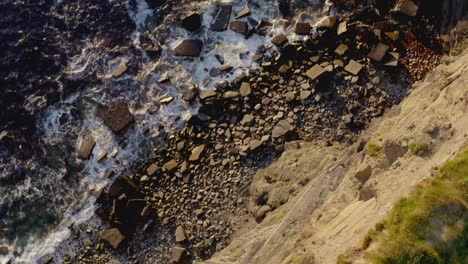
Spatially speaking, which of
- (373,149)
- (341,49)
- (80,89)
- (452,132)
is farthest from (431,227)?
(80,89)

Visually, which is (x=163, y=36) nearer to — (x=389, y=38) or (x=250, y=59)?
(x=250, y=59)

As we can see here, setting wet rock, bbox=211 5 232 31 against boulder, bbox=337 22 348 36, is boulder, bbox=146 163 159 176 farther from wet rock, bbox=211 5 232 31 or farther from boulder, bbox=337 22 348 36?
boulder, bbox=337 22 348 36

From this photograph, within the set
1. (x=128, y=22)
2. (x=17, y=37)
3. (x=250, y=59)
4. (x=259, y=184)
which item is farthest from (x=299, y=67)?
(x=17, y=37)

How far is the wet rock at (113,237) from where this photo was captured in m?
15.5

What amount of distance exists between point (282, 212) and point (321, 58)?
5.65 meters

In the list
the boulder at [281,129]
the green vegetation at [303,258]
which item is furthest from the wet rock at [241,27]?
the green vegetation at [303,258]

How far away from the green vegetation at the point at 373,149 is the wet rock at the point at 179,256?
21.7ft

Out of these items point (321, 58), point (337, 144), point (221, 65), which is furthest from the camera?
point (221, 65)

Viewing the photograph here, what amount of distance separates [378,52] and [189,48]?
269 inches

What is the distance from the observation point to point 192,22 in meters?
17.6

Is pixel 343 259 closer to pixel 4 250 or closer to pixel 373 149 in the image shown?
pixel 373 149

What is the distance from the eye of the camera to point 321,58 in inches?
626

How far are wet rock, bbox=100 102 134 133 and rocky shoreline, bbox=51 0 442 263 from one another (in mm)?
1683

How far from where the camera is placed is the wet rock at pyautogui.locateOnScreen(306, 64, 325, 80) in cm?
1546
